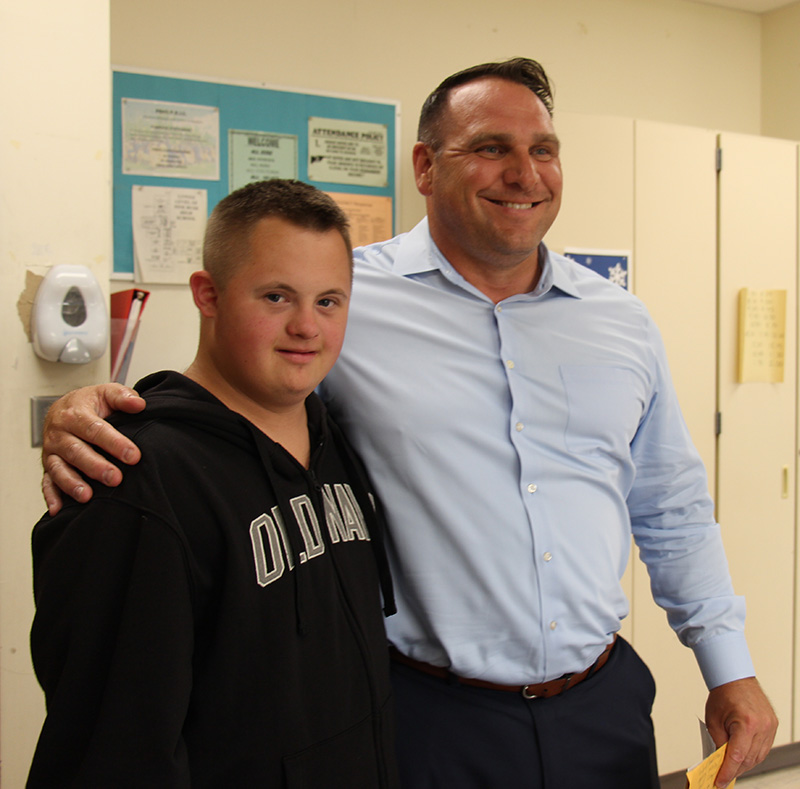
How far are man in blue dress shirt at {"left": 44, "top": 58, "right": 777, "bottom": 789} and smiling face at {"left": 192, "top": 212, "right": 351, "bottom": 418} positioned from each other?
0.29 m

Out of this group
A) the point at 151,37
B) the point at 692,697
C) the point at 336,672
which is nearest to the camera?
the point at 336,672

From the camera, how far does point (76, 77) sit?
1.48 m

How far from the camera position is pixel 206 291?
0.94 metres

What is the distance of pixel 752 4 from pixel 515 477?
2.82m

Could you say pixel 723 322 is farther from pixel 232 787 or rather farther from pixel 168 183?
pixel 232 787

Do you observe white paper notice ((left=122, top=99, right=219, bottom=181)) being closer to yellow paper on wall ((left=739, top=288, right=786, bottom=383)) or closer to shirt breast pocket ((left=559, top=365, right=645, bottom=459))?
shirt breast pocket ((left=559, top=365, right=645, bottom=459))

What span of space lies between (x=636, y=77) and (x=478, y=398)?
2274mm

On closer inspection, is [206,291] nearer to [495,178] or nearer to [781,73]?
[495,178]

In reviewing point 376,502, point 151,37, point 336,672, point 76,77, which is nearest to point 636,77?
point 151,37

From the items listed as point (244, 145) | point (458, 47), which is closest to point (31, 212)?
point (244, 145)

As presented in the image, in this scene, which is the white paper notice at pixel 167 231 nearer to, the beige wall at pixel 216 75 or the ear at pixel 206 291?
the beige wall at pixel 216 75

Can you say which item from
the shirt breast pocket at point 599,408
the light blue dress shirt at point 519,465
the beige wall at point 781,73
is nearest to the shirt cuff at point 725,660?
the light blue dress shirt at point 519,465

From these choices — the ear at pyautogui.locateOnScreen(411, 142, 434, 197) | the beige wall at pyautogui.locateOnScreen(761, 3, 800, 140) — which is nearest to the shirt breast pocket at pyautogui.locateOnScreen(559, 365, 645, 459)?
the ear at pyautogui.locateOnScreen(411, 142, 434, 197)

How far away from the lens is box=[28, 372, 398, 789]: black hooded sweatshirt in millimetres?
755
